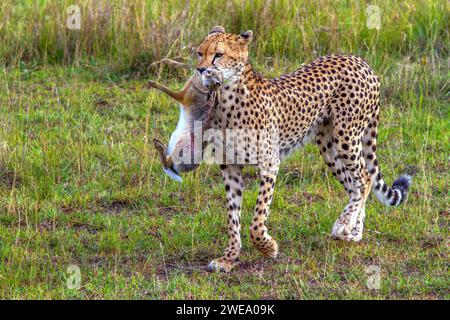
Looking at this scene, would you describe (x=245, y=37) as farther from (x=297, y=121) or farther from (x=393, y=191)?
(x=393, y=191)

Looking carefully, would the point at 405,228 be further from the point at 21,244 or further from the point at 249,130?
the point at 21,244

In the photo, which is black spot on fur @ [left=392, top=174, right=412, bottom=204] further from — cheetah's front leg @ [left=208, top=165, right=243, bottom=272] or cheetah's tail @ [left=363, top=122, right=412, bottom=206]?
cheetah's front leg @ [left=208, top=165, right=243, bottom=272]

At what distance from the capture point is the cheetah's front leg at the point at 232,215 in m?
5.31

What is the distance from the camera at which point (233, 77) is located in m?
5.18

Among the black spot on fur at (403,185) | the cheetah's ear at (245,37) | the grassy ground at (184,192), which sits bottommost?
the grassy ground at (184,192)

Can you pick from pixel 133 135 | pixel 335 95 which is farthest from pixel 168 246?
pixel 133 135

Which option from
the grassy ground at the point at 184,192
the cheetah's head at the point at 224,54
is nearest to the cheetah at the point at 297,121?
the cheetah's head at the point at 224,54

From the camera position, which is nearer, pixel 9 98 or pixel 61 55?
pixel 9 98

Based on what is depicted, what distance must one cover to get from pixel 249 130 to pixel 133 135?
1.92 m

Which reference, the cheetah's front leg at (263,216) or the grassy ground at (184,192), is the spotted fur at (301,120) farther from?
the grassy ground at (184,192)

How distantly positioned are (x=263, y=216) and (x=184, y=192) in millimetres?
1016

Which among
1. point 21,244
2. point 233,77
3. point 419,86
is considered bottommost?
point 21,244

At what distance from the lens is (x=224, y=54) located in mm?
5078

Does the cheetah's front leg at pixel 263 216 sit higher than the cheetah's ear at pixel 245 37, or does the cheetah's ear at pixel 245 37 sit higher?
the cheetah's ear at pixel 245 37
